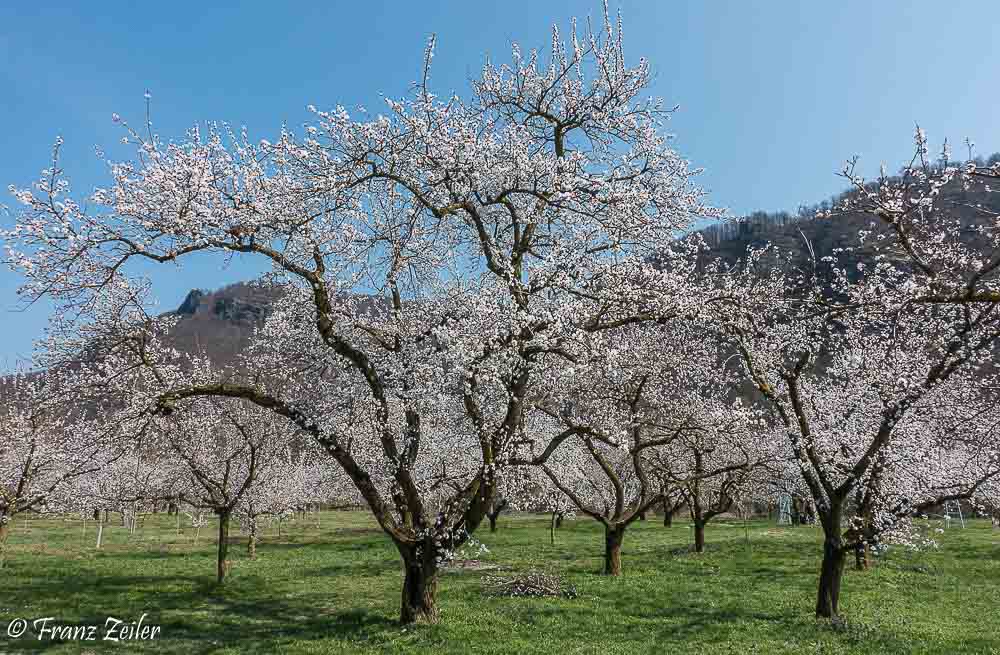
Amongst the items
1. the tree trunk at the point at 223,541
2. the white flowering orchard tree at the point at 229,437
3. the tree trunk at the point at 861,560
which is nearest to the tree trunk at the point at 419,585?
the white flowering orchard tree at the point at 229,437

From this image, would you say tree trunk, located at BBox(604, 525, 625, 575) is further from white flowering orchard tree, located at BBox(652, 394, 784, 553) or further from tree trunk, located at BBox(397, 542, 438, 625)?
tree trunk, located at BBox(397, 542, 438, 625)

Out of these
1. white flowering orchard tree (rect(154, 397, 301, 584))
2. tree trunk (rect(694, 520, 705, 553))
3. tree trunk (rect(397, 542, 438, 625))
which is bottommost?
tree trunk (rect(694, 520, 705, 553))

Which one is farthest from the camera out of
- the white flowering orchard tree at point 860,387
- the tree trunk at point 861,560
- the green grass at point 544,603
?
the tree trunk at point 861,560

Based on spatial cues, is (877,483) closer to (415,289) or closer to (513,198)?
(513,198)

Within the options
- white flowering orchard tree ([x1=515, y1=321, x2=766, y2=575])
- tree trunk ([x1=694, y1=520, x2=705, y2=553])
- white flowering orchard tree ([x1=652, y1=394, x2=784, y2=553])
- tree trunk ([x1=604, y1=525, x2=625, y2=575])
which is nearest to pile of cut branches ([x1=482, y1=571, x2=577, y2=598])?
white flowering orchard tree ([x1=515, y1=321, x2=766, y2=575])

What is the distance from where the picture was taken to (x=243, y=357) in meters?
19.1

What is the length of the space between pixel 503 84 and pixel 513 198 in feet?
7.50

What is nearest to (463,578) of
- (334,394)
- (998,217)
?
(334,394)

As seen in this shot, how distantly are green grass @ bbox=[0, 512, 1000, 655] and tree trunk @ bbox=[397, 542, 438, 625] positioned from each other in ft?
1.39

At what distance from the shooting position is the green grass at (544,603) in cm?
1141

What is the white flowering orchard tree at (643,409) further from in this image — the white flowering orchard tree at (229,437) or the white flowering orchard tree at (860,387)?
the white flowering orchard tree at (229,437)

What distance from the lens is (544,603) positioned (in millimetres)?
14734

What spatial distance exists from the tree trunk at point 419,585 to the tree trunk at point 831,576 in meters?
8.26

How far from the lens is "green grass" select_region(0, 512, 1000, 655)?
11.4 metres
